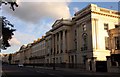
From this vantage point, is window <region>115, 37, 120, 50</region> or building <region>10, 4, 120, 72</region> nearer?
window <region>115, 37, 120, 50</region>

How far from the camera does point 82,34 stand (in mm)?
56312

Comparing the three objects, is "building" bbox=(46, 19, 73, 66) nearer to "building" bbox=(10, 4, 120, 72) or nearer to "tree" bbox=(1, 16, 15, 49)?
"building" bbox=(10, 4, 120, 72)

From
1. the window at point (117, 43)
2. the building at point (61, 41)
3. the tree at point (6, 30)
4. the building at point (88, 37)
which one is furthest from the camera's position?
the building at point (61, 41)

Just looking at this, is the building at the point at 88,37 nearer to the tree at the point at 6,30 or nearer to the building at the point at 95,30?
the building at the point at 95,30

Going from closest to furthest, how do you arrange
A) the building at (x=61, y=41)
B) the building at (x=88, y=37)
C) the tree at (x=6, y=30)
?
the tree at (x=6, y=30), the building at (x=88, y=37), the building at (x=61, y=41)

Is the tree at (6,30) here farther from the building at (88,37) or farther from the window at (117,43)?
the window at (117,43)

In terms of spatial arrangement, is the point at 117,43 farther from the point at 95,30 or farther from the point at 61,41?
the point at 61,41

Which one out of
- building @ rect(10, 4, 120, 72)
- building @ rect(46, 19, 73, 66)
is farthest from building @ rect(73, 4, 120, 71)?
building @ rect(46, 19, 73, 66)

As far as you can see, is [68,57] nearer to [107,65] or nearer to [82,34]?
[82,34]

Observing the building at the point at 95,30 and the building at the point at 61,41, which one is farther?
the building at the point at 61,41

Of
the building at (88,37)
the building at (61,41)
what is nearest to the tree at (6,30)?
the building at (88,37)

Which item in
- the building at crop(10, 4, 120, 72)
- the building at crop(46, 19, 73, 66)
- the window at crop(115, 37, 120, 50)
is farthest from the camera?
the building at crop(46, 19, 73, 66)

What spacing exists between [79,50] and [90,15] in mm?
9883

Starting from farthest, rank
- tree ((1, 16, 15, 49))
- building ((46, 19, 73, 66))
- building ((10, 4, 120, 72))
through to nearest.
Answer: building ((46, 19, 73, 66)), building ((10, 4, 120, 72)), tree ((1, 16, 15, 49))
